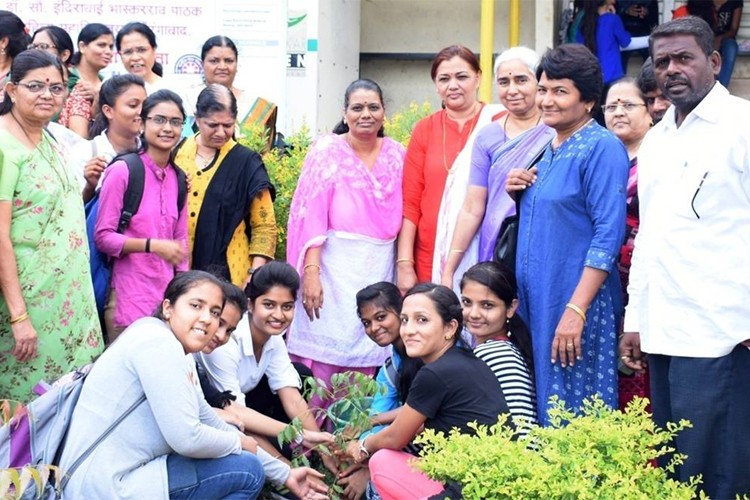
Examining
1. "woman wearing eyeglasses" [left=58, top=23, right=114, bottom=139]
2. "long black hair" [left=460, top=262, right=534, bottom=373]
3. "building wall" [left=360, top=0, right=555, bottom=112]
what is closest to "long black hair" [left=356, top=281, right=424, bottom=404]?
"long black hair" [left=460, top=262, right=534, bottom=373]

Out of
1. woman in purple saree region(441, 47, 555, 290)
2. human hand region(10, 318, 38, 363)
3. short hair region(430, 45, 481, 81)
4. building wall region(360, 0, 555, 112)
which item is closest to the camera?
human hand region(10, 318, 38, 363)

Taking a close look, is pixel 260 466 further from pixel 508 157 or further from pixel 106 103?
pixel 106 103

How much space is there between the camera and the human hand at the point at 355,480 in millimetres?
5254

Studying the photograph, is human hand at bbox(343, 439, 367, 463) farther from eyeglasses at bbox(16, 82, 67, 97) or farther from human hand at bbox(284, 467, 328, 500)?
eyeglasses at bbox(16, 82, 67, 97)

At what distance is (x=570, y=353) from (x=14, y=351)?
2330mm

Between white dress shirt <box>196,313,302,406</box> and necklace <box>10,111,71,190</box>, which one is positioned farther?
white dress shirt <box>196,313,302,406</box>

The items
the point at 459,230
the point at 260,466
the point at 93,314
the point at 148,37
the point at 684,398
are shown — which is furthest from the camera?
the point at 148,37

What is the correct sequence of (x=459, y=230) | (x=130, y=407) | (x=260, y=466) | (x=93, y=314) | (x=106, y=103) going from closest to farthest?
(x=130, y=407) → (x=260, y=466) → (x=93, y=314) → (x=459, y=230) → (x=106, y=103)

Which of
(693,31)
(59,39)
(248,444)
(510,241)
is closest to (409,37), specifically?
(59,39)

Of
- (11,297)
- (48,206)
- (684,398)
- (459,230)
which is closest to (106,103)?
(48,206)

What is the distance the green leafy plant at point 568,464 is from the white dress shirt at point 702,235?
369 mm

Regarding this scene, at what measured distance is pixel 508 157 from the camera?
5254mm

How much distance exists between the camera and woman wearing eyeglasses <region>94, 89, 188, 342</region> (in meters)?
5.44

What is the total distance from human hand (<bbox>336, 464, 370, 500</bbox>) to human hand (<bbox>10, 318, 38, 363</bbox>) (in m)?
1.50
